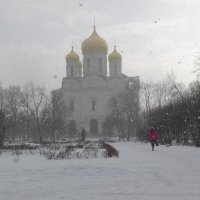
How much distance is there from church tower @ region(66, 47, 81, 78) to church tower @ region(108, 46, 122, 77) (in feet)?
19.1

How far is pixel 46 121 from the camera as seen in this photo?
55719 mm

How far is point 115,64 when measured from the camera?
81.2 meters

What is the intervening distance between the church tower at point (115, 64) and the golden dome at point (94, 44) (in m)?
2.40

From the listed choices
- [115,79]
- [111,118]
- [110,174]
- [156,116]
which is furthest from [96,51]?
[110,174]

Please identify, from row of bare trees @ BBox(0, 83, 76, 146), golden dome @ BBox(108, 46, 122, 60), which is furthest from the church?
row of bare trees @ BBox(0, 83, 76, 146)

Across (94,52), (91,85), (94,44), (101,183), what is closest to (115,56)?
(94,52)

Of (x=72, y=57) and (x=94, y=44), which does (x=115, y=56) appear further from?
(x=72, y=57)

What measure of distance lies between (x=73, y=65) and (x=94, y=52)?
6179 millimetres

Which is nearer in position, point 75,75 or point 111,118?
point 111,118

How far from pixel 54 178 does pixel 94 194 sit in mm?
2736

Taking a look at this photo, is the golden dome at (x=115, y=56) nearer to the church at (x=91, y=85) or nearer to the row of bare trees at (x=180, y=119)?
the church at (x=91, y=85)

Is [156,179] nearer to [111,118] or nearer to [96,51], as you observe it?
[111,118]

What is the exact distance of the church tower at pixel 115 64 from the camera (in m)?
80.2

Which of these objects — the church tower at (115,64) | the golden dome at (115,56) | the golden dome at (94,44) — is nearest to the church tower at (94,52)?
the golden dome at (94,44)
